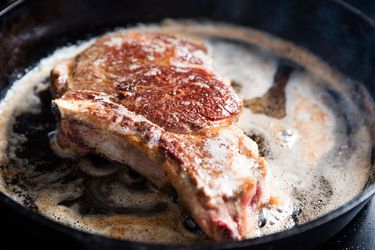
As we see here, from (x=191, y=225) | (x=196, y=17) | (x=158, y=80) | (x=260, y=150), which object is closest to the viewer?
(x=191, y=225)

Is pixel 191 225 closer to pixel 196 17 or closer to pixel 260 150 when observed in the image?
pixel 260 150

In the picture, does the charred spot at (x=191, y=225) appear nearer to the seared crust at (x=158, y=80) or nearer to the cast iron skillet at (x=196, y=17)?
the seared crust at (x=158, y=80)

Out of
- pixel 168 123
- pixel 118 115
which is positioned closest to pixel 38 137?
pixel 118 115

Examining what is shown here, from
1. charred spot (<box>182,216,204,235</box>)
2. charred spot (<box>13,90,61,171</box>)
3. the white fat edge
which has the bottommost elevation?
charred spot (<box>182,216,204,235</box>)

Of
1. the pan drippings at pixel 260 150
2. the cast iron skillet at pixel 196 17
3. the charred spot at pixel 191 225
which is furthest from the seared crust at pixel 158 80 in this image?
the cast iron skillet at pixel 196 17

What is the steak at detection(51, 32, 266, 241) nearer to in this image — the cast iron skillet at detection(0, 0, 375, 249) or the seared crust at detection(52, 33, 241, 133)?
the seared crust at detection(52, 33, 241, 133)

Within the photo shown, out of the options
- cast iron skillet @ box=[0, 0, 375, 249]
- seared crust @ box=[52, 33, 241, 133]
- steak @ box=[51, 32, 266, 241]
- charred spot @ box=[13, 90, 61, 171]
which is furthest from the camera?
cast iron skillet @ box=[0, 0, 375, 249]

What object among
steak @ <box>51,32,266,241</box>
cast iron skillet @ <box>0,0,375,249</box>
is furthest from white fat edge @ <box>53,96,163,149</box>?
cast iron skillet @ <box>0,0,375,249</box>
